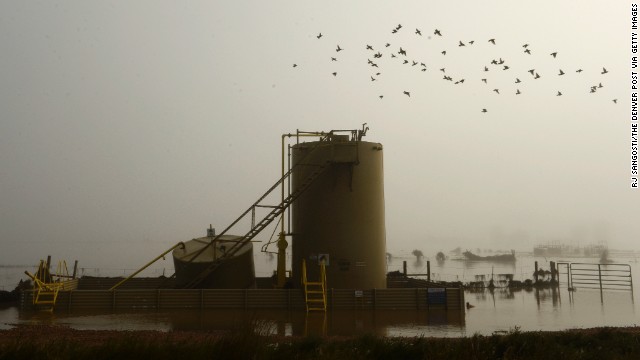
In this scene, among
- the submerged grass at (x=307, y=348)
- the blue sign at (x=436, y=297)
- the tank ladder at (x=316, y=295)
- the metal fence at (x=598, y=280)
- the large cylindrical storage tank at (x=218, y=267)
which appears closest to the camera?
the submerged grass at (x=307, y=348)

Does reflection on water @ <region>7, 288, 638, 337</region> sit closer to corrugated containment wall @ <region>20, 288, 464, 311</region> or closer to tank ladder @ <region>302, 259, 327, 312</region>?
corrugated containment wall @ <region>20, 288, 464, 311</region>

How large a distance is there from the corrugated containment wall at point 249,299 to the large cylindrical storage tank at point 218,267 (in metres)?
2.88

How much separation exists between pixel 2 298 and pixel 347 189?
768 inches

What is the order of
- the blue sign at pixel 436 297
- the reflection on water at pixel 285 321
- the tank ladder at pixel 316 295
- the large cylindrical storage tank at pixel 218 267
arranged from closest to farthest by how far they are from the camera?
the reflection on water at pixel 285 321, the tank ladder at pixel 316 295, the blue sign at pixel 436 297, the large cylindrical storage tank at pixel 218 267

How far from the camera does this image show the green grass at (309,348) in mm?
10039

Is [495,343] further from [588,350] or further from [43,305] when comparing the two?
[43,305]

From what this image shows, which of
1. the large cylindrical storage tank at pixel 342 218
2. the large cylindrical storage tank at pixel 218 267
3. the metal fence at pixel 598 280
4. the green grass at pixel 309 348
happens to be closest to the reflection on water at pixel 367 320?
the large cylindrical storage tank at pixel 342 218

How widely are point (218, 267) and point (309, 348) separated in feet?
57.6

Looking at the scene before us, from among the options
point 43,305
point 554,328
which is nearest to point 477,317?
point 554,328

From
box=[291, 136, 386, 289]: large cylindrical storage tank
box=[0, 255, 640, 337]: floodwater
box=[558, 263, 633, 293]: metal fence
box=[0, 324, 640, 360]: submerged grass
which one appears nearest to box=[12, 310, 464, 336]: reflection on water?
box=[0, 255, 640, 337]: floodwater

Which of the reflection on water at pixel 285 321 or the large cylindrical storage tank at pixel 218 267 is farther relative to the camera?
the large cylindrical storage tank at pixel 218 267

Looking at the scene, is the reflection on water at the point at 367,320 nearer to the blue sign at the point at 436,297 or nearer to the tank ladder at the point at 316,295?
the blue sign at the point at 436,297

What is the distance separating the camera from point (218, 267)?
95.1 ft

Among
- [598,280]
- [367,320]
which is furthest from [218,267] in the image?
[598,280]
